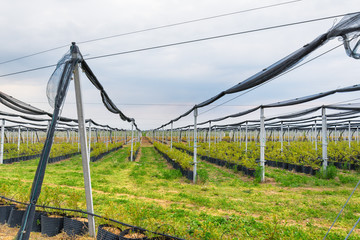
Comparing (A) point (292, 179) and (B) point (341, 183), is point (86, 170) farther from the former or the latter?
(B) point (341, 183)

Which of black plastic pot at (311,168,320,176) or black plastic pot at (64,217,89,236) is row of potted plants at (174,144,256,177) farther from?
black plastic pot at (64,217,89,236)

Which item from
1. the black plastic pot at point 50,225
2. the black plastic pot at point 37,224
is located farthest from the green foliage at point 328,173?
the black plastic pot at point 37,224

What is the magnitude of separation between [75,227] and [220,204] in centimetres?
347

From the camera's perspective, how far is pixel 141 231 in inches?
134

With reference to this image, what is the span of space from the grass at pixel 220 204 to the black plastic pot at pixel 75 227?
29 cm

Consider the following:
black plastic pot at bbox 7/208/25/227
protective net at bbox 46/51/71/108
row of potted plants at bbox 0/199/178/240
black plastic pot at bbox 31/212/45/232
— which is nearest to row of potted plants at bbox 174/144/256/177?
row of potted plants at bbox 0/199/178/240

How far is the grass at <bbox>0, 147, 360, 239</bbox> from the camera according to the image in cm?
400

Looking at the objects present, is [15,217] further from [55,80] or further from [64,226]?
[55,80]

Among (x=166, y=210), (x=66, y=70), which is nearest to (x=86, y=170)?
(x=66, y=70)

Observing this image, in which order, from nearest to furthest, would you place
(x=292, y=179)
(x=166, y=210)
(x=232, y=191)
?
(x=166, y=210) < (x=232, y=191) < (x=292, y=179)

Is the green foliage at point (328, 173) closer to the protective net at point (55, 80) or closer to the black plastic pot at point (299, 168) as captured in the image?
the black plastic pot at point (299, 168)

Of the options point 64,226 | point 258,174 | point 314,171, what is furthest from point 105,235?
point 314,171

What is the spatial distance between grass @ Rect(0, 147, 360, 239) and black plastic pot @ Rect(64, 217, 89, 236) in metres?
0.29

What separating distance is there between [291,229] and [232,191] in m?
3.36
